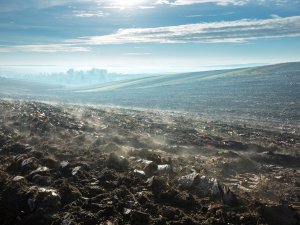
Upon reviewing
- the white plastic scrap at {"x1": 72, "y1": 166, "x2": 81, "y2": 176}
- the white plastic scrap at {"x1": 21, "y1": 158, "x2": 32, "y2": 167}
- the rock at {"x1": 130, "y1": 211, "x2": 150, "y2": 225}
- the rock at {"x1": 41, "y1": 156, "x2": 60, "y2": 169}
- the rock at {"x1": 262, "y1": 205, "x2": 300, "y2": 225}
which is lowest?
the rock at {"x1": 262, "y1": 205, "x2": 300, "y2": 225}

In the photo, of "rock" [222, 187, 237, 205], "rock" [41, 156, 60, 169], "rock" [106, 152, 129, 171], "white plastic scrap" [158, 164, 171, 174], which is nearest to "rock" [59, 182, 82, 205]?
"rock" [41, 156, 60, 169]

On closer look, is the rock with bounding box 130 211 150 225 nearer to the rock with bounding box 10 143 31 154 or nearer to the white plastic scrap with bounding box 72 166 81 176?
the white plastic scrap with bounding box 72 166 81 176

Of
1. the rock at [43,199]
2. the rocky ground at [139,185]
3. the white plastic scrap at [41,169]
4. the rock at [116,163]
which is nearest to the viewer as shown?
the rocky ground at [139,185]

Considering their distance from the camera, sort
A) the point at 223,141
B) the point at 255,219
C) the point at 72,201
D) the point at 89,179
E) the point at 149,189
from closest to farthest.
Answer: the point at 255,219 < the point at 72,201 < the point at 149,189 < the point at 89,179 < the point at 223,141

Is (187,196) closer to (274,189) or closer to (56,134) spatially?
(274,189)

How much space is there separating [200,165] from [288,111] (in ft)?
148

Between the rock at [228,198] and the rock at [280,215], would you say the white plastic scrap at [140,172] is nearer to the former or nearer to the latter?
the rock at [228,198]

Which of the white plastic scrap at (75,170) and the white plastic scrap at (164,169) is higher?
the white plastic scrap at (75,170)

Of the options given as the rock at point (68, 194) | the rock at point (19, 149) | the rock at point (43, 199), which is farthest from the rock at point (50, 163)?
the rock at point (19, 149)

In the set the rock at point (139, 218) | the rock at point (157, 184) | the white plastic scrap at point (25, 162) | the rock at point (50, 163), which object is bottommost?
the rock at point (139, 218)

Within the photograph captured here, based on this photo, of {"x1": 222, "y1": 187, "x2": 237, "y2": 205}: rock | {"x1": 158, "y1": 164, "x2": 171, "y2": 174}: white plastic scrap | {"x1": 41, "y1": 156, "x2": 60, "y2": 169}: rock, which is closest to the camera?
{"x1": 222, "y1": 187, "x2": 237, "y2": 205}: rock

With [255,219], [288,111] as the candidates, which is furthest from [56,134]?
[288,111]

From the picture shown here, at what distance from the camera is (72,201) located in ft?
37.8

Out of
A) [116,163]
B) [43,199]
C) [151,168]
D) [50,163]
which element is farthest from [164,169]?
[43,199]
